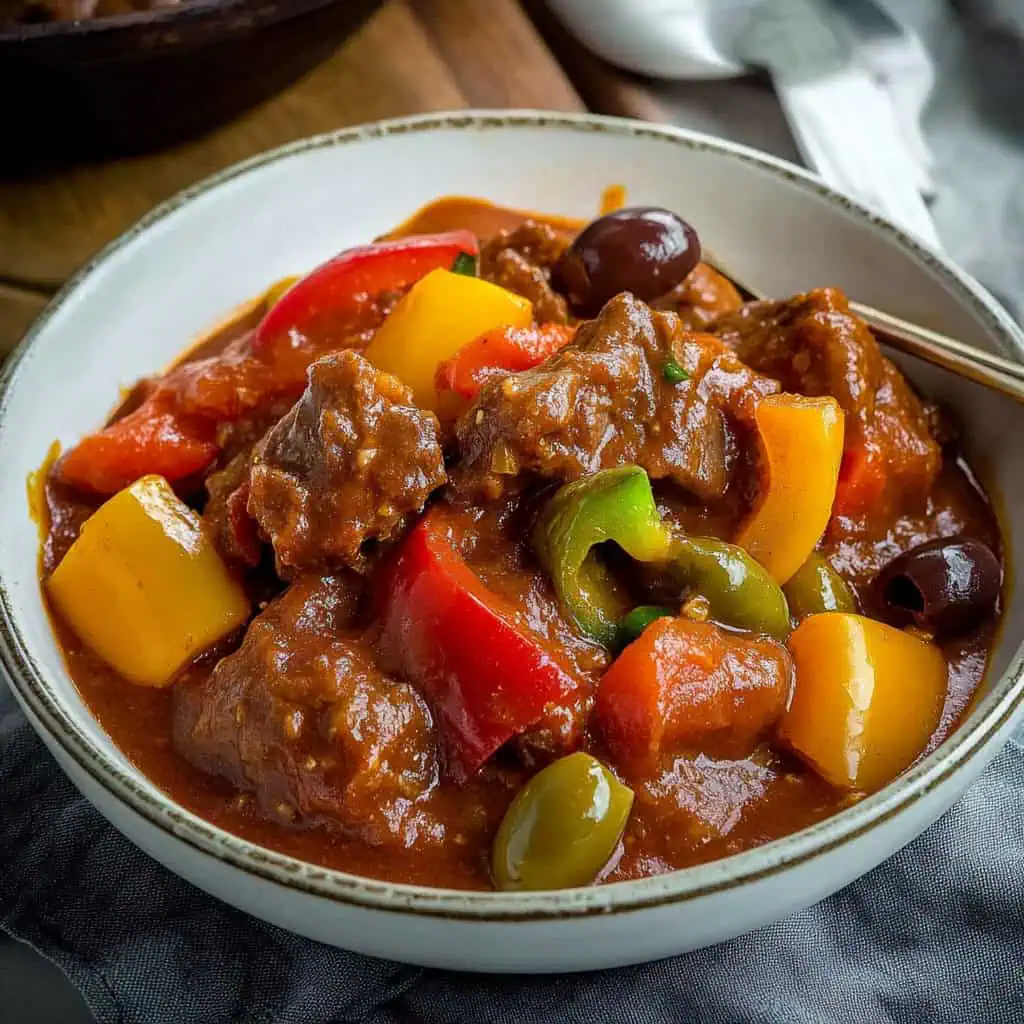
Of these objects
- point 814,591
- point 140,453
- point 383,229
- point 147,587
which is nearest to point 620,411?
point 814,591

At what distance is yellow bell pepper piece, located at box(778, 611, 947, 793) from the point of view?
2.27 meters

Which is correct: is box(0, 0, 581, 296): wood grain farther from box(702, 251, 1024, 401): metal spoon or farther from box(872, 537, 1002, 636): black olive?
box(872, 537, 1002, 636): black olive

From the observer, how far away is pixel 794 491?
2.46 meters

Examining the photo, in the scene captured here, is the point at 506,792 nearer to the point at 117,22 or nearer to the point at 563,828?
the point at 563,828

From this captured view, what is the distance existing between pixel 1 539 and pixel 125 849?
676 millimetres

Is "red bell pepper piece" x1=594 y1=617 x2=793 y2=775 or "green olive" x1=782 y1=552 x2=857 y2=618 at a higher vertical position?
"red bell pepper piece" x1=594 y1=617 x2=793 y2=775

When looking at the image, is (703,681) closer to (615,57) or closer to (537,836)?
(537,836)

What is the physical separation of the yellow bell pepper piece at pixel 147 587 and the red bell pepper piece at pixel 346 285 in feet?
1.80

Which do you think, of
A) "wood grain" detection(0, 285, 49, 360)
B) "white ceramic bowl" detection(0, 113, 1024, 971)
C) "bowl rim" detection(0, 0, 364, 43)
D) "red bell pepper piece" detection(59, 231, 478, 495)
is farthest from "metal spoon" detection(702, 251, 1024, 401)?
"wood grain" detection(0, 285, 49, 360)

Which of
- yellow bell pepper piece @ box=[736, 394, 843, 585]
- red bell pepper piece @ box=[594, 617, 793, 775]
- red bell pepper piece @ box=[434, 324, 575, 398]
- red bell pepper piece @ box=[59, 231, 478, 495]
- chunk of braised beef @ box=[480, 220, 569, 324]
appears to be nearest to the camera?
red bell pepper piece @ box=[594, 617, 793, 775]

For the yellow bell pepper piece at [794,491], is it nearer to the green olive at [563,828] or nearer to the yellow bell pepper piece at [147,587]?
Result: the green olive at [563,828]

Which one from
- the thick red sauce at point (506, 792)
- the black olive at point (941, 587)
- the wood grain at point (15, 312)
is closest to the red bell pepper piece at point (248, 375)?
the thick red sauce at point (506, 792)

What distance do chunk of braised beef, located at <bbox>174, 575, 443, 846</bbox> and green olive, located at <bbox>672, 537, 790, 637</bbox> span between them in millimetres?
547

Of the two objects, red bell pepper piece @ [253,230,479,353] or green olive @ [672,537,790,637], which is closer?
green olive @ [672,537,790,637]
